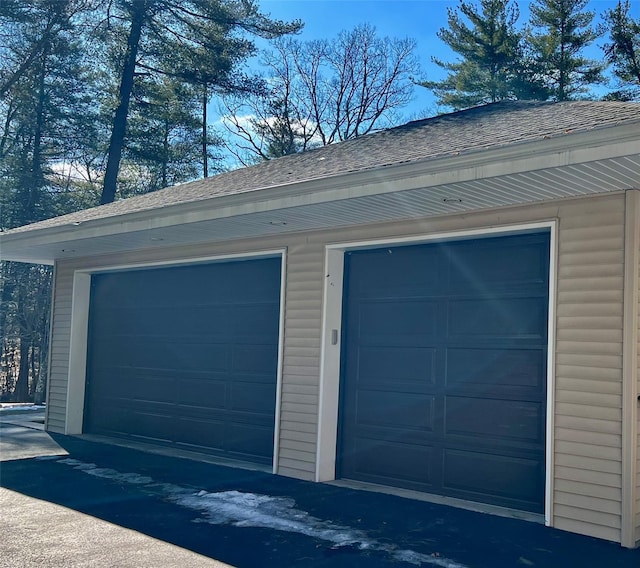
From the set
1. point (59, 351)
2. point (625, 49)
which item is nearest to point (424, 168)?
point (59, 351)

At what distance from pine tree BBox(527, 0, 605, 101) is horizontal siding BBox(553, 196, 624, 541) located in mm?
14314

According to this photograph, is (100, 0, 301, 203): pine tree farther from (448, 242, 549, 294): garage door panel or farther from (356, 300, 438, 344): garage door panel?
(448, 242, 549, 294): garage door panel

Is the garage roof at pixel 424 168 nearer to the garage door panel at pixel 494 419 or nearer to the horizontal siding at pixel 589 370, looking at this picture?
the horizontal siding at pixel 589 370

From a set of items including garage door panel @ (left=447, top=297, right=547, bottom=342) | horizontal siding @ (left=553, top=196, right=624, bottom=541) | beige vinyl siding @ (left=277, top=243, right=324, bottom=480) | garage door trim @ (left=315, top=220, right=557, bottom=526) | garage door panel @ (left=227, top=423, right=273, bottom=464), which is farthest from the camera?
garage door panel @ (left=227, top=423, right=273, bottom=464)

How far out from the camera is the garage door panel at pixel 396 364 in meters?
6.54

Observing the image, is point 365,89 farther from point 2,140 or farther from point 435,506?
point 435,506

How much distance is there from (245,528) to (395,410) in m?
2.14

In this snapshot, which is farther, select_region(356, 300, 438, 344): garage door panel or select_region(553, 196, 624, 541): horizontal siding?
select_region(356, 300, 438, 344): garage door panel

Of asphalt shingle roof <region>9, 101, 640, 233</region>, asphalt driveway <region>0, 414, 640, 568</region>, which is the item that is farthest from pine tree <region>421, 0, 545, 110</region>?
asphalt driveway <region>0, 414, 640, 568</region>

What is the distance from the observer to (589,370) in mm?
5172

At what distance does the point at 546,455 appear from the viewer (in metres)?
5.38

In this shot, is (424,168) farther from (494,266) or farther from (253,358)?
(253,358)

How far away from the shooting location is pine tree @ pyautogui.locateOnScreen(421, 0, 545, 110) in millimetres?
18984

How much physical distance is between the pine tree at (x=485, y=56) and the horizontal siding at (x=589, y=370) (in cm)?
1442
